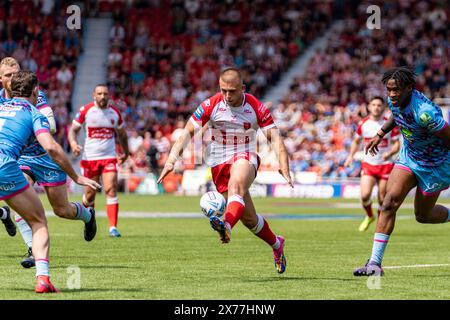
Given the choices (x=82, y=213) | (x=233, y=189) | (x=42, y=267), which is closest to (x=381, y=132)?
(x=233, y=189)

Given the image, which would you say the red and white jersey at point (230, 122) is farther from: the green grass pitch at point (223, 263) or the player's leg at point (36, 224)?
the player's leg at point (36, 224)

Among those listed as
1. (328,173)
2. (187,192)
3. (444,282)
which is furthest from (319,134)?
(444,282)

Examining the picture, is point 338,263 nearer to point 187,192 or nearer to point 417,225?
point 417,225

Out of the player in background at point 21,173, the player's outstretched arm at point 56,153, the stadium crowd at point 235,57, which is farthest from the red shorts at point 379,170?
the stadium crowd at point 235,57

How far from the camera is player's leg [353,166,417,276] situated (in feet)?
39.5

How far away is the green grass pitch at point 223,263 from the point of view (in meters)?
10.2

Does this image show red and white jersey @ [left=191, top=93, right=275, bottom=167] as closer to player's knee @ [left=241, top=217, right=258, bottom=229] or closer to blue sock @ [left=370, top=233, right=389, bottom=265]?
player's knee @ [left=241, top=217, right=258, bottom=229]

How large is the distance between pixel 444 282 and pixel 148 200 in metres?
23.0

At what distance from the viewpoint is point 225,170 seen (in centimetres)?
1227

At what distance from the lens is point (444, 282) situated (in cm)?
1139

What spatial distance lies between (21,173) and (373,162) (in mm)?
12421

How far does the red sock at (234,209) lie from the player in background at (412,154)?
5.28 ft

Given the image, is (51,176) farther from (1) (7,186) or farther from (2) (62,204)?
(1) (7,186)

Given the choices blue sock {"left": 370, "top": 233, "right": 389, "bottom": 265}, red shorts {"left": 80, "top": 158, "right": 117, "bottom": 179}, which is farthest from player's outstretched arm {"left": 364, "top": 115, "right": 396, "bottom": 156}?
red shorts {"left": 80, "top": 158, "right": 117, "bottom": 179}
